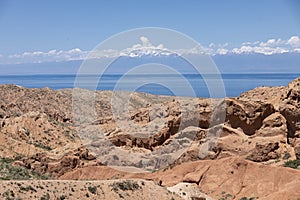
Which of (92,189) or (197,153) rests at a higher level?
(92,189)

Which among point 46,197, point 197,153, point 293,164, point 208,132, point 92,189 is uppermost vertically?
point 208,132

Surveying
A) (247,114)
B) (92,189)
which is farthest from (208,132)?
(92,189)

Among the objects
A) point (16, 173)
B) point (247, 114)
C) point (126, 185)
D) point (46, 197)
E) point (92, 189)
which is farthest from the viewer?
point (247, 114)

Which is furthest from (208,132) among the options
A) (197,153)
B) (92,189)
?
(92,189)

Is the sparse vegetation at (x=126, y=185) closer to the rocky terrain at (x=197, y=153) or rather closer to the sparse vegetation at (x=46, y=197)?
the rocky terrain at (x=197, y=153)

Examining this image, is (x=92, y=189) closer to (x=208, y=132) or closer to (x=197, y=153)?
(x=197, y=153)

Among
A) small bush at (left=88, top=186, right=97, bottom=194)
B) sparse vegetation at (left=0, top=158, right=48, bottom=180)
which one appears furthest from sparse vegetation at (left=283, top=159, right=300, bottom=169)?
sparse vegetation at (left=0, top=158, right=48, bottom=180)

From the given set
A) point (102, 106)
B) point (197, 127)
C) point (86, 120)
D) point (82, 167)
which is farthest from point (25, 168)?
point (102, 106)

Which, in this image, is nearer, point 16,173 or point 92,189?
point 92,189

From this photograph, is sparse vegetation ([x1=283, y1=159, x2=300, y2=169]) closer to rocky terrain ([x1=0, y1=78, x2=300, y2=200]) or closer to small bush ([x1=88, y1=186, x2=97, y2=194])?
rocky terrain ([x1=0, y1=78, x2=300, y2=200])

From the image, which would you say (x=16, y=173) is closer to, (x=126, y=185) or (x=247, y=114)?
(x=126, y=185)

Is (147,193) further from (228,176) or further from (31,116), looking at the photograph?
(31,116)

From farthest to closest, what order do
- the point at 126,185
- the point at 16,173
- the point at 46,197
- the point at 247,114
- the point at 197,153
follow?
the point at 197,153
the point at 247,114
the point at 16,173
the point at 126,185
the point at 46,197

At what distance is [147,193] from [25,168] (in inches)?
474
